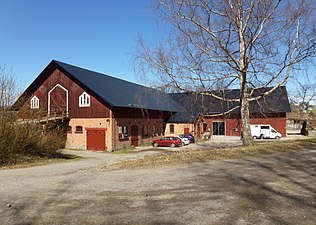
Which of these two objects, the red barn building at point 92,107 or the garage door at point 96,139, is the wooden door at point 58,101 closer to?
the red barn building at point 92,107

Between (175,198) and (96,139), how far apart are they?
24186 mm

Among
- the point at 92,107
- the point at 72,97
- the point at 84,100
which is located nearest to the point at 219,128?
the point at 92,107

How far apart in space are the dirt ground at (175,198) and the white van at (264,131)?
33.8 metres

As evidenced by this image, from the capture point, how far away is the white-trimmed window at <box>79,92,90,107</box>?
30.0m

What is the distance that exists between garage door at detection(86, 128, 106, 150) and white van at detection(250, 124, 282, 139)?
24.3 metres

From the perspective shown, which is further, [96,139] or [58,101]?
[58,101]

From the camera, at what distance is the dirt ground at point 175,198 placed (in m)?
4.94

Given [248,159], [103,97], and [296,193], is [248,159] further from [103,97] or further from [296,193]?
[103,97]

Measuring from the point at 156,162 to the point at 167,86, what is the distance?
5.59 meters

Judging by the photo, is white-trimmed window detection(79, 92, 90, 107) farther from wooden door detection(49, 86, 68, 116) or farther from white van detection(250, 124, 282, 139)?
A: white van detection(250, 124, 282, 139)

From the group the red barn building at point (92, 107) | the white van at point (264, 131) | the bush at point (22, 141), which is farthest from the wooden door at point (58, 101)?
the white van at point (264, 131)

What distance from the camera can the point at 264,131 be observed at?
42.0 m

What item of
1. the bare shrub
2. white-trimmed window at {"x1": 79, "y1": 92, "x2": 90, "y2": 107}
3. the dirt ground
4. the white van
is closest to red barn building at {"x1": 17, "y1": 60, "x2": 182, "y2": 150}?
white-trimmed window at {"x1": 79, "y1": 92, "x2": 90, "y2": 107}

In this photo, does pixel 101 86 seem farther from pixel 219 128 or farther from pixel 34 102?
pixel 219 128
